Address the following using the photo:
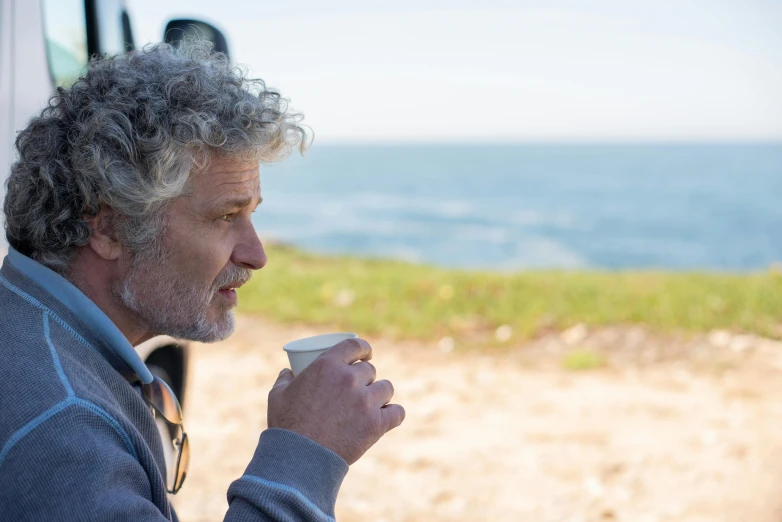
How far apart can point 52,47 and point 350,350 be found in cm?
175

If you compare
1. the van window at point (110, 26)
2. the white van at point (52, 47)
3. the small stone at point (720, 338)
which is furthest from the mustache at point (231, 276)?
the small stone at point (720, 338)

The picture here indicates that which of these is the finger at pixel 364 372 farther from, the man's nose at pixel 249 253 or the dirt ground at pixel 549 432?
the dirt ground at pixel 549 432

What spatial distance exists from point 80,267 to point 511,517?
2690 millimetres

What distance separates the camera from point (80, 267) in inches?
60.4

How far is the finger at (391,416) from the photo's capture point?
1312mm

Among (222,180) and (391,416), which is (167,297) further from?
(391,416)

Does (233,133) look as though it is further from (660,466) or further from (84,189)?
(660,466)

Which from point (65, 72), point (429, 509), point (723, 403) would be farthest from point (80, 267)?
point (723, 403)

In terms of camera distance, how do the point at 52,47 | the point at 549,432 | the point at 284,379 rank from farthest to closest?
the point at 549,432 < the point at 52,47 < the point at 284,379

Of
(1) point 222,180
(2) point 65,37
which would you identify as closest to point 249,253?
(1) point 222,180

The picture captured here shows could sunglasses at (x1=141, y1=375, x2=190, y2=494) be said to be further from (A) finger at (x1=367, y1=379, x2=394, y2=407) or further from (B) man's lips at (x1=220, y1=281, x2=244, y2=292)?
(A) finger at (x1=367, y1=379, x2=394, y2=407)

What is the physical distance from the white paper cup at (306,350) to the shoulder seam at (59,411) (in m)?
0.30

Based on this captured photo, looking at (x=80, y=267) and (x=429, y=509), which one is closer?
(x=80, y=267)

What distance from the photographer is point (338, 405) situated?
127cm
